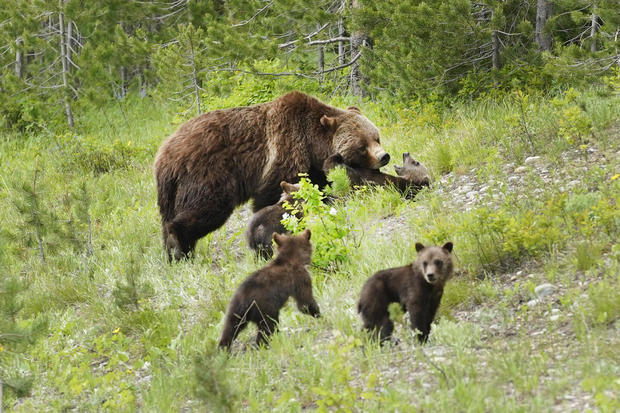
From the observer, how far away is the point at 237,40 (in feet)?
46.4

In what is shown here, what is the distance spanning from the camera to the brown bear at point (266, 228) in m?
8.05

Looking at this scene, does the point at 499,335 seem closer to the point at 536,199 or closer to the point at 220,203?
the point at 536,199

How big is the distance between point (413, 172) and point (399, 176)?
196mm

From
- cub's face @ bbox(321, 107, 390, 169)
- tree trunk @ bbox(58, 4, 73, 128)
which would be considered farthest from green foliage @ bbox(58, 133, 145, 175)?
cub's face @ bbox(321, 107, 390, 169)

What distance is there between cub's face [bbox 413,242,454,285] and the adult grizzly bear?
13.5 ft

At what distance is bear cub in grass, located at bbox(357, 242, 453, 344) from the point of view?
198 inches

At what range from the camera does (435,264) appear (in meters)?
4.98

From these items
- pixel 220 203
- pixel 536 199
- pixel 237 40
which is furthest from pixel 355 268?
pixel 237 40

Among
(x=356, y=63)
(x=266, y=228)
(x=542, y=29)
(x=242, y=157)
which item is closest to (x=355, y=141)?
(x=242, y=157)

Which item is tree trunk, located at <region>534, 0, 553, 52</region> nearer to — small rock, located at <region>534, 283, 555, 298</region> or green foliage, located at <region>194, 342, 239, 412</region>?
small rock, located at <region>534, 283, 555, 298</region>

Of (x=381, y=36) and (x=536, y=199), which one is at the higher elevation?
(x=381, y=36)

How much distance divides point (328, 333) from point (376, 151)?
166 inches

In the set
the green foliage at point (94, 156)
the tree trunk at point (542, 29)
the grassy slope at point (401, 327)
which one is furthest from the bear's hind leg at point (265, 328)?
the green foliage at point (94, 156)

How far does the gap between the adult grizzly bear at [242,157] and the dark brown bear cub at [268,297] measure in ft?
9.90
